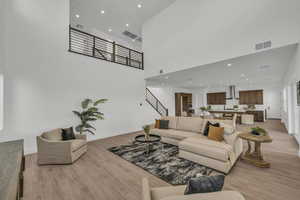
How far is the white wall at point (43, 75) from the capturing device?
355 cm

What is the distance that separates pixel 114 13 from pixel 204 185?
25.0 feet

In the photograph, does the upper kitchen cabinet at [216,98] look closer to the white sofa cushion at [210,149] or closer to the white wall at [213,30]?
the white wall at [213,30]

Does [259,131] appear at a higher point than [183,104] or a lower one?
lower

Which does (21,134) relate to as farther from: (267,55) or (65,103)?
(267,55)

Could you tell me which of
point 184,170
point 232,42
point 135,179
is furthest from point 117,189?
point 232,42

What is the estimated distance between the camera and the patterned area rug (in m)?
2.49

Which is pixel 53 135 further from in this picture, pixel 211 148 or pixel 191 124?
pixel 191 124

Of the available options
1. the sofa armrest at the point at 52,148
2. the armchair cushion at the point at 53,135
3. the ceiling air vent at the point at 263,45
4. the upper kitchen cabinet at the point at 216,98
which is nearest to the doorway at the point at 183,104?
the upper kitchen cabinet at the point at 216,98

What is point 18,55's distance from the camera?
11.9 feet

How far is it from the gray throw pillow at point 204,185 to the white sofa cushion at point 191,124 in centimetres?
324

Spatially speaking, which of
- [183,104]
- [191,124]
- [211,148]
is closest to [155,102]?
[183,104]

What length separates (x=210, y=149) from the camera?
2.72 meters

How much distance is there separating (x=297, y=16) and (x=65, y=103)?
7.06 meters

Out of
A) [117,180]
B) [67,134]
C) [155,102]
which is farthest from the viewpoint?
[155,102]
